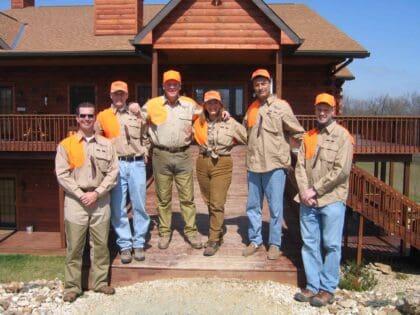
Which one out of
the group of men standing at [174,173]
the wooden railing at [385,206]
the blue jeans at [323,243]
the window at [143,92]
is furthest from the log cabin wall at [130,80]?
the blue jeans at [323,243]

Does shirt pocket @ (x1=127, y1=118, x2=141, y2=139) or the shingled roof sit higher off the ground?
the shingled roof

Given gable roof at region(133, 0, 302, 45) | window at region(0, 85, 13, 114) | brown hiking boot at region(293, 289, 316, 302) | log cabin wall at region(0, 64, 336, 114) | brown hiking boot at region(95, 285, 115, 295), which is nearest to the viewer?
brown hiking boot at region(293, 289, 316, 302)

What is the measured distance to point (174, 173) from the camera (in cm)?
563

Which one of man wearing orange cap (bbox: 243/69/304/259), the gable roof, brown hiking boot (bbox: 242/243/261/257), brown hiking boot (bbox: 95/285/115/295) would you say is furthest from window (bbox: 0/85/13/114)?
brown hiking boot (bbox: 242/243/261/257)

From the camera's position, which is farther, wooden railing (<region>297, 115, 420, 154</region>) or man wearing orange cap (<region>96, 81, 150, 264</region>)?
wooden railing (<region>297, 115, 420, 154</region>)

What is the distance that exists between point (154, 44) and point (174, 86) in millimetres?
6013

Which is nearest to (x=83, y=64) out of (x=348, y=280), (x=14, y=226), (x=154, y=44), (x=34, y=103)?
(x=34, y=103)

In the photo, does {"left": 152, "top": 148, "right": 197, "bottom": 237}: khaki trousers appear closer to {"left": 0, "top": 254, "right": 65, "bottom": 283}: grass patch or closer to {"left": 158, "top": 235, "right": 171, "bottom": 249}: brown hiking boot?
{"left": 158, "top": 235, "right": 171, "bottom": 249}: brown hiking boot

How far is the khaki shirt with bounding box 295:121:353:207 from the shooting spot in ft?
15.4

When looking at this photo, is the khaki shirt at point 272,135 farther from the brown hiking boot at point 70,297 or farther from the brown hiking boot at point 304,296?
the brown hiking boot at point 70,297

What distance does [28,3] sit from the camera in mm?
19609

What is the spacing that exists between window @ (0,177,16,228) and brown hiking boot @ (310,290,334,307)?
44.8 feet

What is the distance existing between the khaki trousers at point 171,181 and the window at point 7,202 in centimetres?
1188

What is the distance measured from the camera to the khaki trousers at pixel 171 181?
553 cm
